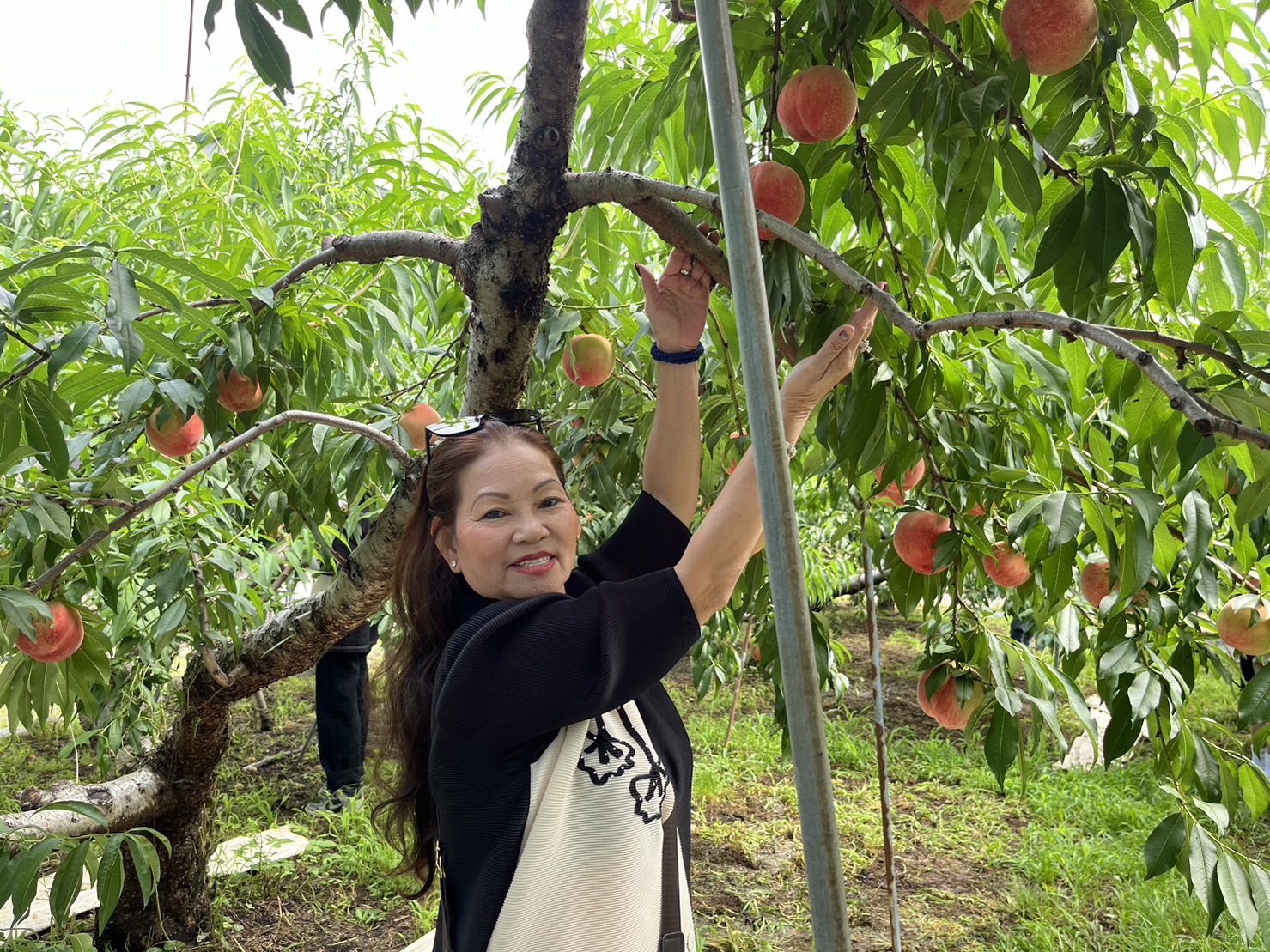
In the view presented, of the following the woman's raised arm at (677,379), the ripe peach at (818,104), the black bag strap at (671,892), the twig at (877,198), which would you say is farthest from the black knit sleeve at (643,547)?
the ripe peach at (818,104)

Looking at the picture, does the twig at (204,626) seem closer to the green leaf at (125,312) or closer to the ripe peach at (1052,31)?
the green leaf at (125,312)

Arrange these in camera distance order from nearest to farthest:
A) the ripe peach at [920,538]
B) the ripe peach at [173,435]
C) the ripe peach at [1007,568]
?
the ripe peach at [920,538]
the ripe peach at [1007,568]
the ripe peach at [173,435]

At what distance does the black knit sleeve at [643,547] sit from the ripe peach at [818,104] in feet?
1.86

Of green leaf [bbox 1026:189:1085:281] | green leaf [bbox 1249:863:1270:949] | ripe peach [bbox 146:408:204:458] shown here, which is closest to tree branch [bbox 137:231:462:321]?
ripe peach [bbox 146:408:204:458]

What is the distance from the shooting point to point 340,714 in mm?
3623

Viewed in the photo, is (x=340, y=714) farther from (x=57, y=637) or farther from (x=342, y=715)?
(x=57, y=637)

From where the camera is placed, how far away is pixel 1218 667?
1.36m

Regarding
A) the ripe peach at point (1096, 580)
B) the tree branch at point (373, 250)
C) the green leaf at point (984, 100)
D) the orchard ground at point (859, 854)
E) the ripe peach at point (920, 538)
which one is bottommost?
the orchard ground at point (859, 854)

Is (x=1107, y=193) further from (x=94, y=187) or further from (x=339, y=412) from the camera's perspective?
(x=94, y=187)

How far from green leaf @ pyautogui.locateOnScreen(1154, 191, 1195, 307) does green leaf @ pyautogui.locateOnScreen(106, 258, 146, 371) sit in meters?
1.02

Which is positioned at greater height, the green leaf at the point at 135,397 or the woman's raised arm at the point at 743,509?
the green leaf at the point at 135,397

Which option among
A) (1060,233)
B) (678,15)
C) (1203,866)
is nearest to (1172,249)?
(1060,233)

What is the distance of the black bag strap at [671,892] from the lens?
110 cm

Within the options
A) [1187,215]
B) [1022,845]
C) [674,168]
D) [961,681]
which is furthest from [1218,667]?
[1022,845]
